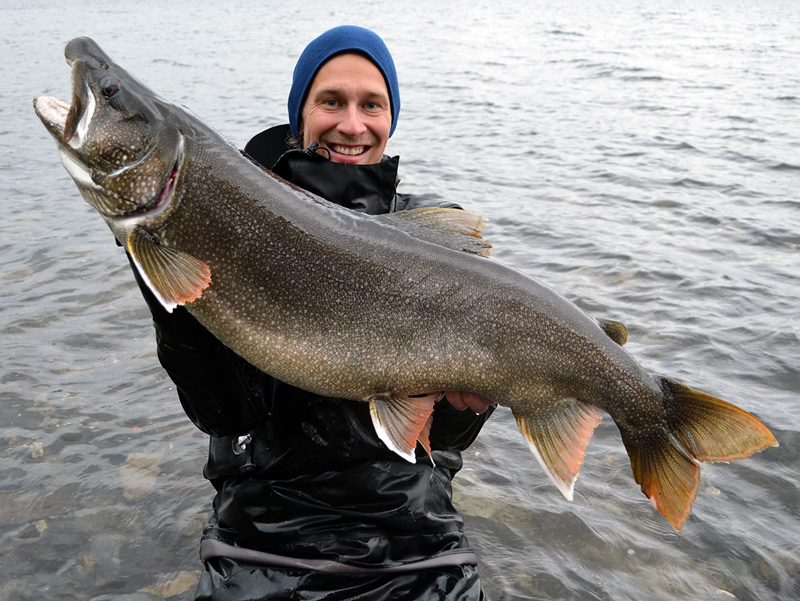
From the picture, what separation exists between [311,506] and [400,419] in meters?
0.57

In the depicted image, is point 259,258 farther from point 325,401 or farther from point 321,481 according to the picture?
→ point 321,481

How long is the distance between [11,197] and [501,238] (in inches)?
253

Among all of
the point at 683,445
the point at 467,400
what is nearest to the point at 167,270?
the point at 467,400

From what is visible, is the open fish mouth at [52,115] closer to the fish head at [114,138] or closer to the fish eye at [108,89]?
the fish head at [114,138]

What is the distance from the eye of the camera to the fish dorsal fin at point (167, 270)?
2365mm

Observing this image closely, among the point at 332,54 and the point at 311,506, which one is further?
the point at 332,54

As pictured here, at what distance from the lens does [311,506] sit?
287cm

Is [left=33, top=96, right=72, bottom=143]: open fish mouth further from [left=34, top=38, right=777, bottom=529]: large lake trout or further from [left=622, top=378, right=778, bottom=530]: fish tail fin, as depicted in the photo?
[left=622, top=378, right=778, bottom=530]: fish tail fin

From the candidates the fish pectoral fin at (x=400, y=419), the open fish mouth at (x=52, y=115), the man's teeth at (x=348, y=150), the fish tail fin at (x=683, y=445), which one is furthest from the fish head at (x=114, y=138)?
the fish tail fin at (x=683, y=445)

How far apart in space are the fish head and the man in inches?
21.8

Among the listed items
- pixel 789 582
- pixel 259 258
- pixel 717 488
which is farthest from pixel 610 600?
pixel 259 258

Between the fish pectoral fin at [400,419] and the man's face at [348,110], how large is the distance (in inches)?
51.9

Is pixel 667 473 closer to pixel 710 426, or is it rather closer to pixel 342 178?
pixel 710 426

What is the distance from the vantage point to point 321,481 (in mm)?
2879
